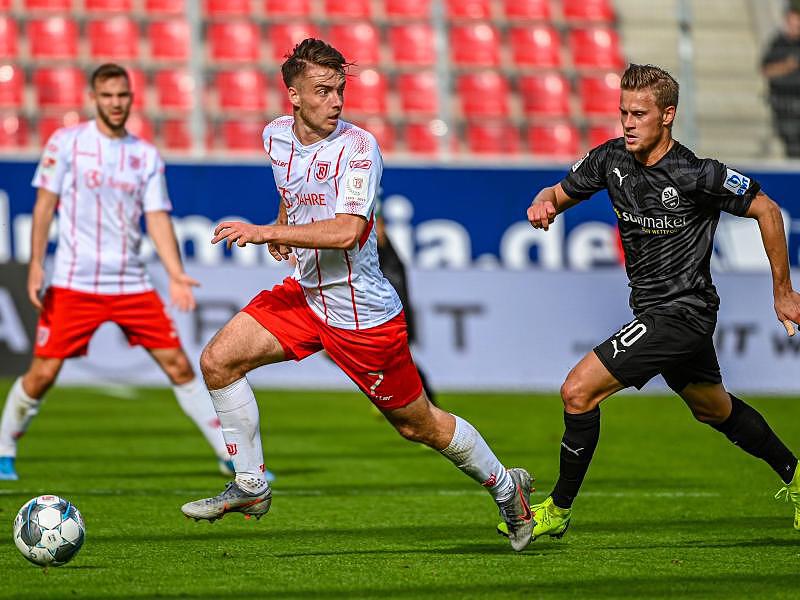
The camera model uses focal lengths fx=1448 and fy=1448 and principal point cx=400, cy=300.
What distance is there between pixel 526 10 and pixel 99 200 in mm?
10954

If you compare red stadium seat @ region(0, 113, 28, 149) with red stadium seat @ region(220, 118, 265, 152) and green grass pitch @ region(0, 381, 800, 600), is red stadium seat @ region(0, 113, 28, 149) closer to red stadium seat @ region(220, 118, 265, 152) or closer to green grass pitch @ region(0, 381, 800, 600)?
red stadium seat @ region(220, 118, 265, 152)

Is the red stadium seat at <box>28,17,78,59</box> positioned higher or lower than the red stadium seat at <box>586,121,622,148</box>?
higher

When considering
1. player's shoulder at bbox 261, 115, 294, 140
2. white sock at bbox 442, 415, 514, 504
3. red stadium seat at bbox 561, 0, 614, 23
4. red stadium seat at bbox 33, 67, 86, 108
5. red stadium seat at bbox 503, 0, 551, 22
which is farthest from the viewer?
red stadium seat at bbox 561, 0, 614, 23

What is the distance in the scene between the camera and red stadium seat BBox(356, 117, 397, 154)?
685 inches

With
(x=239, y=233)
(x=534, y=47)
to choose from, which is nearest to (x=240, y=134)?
(x=534, y=47)

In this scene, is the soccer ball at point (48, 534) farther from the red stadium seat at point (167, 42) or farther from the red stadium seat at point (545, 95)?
the red stadium seat at point (545, 95)

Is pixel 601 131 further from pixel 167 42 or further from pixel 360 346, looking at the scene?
pixel 360 346

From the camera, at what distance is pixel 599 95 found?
60.3 feet

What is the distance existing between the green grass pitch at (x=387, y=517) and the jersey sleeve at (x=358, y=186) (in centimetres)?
148

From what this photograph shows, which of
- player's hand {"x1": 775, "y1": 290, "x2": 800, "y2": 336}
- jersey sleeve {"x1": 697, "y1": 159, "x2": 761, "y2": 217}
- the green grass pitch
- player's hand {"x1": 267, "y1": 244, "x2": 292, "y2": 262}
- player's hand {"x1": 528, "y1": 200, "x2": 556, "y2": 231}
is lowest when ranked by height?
the green grass pitch

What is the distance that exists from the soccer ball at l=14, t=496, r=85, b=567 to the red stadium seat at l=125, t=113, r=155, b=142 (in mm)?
11346

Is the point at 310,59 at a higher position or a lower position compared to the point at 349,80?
higher

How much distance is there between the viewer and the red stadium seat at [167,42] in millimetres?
17422

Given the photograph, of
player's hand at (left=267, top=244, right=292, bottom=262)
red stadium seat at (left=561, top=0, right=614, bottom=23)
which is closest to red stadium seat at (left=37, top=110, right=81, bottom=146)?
red stadium seat at (left=561, top=0, right=614, bottom=23)
